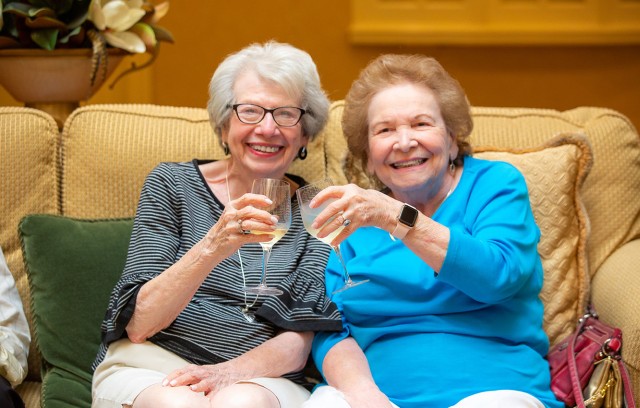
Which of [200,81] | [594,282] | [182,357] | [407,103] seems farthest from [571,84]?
[182,357]

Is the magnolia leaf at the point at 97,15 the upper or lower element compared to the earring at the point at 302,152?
upper

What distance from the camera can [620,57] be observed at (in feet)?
15.6

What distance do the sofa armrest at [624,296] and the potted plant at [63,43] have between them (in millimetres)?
1506

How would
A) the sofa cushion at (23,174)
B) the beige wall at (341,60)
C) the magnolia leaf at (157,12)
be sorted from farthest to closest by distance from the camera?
the beige wall at (341,60), the magnolia leaf at (157,12), the sofa cushion at (23,174)

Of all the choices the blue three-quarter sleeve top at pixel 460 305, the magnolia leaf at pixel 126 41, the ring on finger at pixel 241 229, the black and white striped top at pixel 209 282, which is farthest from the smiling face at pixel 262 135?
the magnolia leaf at pixel 126 41

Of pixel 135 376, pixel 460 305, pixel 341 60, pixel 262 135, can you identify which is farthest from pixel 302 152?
pixel 341 60

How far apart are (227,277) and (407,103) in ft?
1.90

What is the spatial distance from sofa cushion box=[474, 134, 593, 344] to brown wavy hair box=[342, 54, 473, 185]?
9.7 inches

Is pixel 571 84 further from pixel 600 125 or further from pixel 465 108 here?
pixel 465 108

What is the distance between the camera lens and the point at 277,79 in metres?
2.28

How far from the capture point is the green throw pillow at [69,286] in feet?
7.41

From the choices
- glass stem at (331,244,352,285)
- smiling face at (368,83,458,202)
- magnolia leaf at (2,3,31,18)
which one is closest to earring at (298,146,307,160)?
smiling face at (368,83,458,202)

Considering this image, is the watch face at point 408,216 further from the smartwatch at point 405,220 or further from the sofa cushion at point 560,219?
the sofa cushion at point 560,219

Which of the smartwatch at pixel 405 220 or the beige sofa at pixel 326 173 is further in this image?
the beige sofa at pixel 326 173
